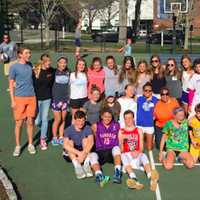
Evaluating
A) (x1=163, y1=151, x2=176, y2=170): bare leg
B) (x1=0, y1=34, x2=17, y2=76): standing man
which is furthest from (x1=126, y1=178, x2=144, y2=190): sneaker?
(x1=0, y1=34, x2=17, y2=76): standing man

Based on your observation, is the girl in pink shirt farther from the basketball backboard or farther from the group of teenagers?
the basketball backboard

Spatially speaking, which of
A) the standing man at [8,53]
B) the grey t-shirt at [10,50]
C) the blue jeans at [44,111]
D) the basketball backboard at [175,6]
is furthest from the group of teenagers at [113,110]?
the basketball backboard at [175,6]

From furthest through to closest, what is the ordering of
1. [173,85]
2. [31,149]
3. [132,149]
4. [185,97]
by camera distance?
[185,97], [173,85], [31,149], [132,149]

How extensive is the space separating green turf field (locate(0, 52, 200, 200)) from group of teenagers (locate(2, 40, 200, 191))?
0.50 feet

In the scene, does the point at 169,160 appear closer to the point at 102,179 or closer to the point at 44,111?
Answer: the point at 102,179

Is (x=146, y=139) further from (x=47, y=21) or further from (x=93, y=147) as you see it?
(x=47, y=21)

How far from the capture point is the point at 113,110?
391 inches

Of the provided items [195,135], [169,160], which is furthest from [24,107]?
[195,135]

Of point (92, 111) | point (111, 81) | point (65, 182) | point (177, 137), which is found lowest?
point (65, 182)

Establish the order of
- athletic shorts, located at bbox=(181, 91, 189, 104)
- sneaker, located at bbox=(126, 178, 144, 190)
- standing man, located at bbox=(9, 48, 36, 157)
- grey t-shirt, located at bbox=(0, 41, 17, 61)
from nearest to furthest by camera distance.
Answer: sneaker, located at bbox=(126, 178, 144, 190), standing man, located at bbox=(9, 48, 36, 157), athletic shorts, located at bbox=(181, 91, 189, 104), grey t-shirt, located at bbox=(0, 41, 17, 61)

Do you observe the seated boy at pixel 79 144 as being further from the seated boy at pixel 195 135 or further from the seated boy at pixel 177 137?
the seated boy at pixel 195 135

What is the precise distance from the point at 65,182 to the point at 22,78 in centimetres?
214

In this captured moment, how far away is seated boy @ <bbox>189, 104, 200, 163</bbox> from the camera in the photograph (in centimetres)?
941

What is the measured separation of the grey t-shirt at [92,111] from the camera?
995cm
